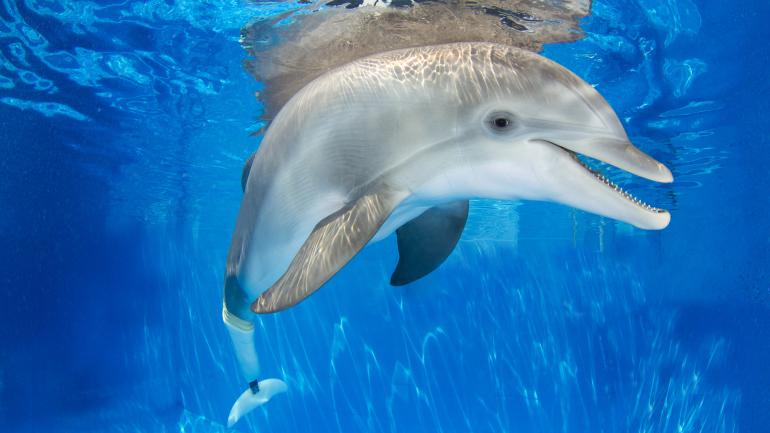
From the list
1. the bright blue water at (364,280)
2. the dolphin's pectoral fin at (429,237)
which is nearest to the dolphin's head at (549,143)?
the dolphin's pectoral fin at (429,237)

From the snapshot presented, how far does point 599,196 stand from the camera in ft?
9.13

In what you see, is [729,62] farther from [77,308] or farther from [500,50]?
[77,308]

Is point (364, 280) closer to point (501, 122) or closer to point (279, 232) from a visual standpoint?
point (279, 232)

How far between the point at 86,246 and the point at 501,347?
A: 52.9 feet

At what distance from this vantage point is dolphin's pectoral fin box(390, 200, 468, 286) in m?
4.38

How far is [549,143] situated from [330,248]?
51.5 inches

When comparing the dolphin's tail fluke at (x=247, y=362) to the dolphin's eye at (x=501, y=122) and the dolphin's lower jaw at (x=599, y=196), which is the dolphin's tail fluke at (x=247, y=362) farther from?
the dolphin's lower jaw at (x=599, y=196)

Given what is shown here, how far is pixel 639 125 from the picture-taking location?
40.2ft

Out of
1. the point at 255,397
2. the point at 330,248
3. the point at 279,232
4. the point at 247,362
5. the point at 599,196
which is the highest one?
the point at 599,196

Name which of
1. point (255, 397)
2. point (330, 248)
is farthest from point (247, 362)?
point (330, 248)

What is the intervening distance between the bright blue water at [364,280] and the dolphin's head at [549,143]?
5250 millimetres

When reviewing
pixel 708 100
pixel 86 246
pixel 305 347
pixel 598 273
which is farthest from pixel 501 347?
pixel 86 246

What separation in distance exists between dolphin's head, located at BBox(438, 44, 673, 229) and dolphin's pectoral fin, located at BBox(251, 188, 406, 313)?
1.90 ft

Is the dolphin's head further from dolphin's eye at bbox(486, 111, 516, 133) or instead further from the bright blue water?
the bright blue water
